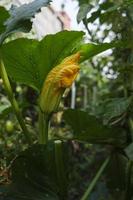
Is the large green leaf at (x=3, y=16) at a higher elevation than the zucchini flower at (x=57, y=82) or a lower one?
higher

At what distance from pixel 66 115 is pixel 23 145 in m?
0.18

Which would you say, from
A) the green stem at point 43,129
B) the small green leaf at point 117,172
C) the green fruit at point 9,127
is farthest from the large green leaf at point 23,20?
the green fruit at point 9,127

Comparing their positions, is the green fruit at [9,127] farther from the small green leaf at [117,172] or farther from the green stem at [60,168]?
the green stem at [60,168]

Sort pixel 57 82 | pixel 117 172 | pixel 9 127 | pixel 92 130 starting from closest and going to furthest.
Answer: pixel 57 82 < pixel 92 130 < pixel 117 172 < pixel 9 127

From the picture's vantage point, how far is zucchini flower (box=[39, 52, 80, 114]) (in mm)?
735

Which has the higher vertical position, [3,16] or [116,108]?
[3,16]

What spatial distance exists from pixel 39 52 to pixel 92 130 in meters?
0.28

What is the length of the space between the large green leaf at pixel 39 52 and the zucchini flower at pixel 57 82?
0.06 metres

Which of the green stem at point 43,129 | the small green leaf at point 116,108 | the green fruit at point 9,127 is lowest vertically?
the green fruit at point 9,127

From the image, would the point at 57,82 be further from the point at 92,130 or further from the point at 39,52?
the point at 92,130

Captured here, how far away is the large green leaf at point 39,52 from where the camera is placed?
0.81m

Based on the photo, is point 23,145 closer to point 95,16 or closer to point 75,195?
point 95,16

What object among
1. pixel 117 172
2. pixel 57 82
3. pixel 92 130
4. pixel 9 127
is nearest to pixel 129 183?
pixel 92 130

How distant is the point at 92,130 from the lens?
1021mm
